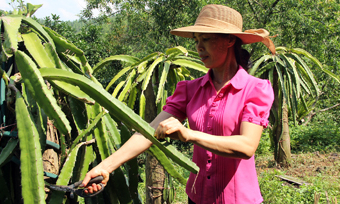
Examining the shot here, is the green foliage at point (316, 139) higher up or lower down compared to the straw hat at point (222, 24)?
lower down

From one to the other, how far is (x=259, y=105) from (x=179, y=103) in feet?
1.52

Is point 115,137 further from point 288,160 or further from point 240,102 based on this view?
point 288,160

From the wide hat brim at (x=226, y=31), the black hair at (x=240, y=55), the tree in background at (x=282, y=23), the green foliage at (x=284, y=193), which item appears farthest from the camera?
the tree in background at (x=282, y=23)

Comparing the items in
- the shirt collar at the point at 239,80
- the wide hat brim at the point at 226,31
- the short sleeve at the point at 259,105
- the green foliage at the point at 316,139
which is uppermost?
the wide hat brim at the point at 226,31

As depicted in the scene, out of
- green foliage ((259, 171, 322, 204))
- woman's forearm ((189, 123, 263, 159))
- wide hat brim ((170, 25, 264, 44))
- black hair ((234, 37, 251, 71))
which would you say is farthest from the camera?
green foliage ((259, 171, 322, 204))

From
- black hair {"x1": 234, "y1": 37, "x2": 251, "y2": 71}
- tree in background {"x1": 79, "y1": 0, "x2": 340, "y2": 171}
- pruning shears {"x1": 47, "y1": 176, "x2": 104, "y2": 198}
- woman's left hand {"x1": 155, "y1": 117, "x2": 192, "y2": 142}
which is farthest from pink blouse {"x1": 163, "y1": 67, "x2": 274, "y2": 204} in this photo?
tree in background {"x1": 79, "y1": 0, "x2": 340, "y2": 171}

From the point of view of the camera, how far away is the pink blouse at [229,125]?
148 cm

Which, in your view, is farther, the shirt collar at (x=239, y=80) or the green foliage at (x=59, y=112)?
the shirt collar at (x=239, y=80)

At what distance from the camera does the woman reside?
1.40 metres

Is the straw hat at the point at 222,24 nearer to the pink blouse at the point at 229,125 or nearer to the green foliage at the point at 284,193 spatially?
the pink blouse at the point at 229,125

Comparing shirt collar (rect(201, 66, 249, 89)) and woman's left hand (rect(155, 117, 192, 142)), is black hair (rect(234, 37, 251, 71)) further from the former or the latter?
woman's left hand (rect(155, 117, 192, 142))

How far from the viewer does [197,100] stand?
170cm

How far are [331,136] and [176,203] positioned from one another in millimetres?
4622

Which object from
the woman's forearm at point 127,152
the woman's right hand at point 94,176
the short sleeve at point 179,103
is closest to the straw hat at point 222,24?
the short sleeve at point 179,103
